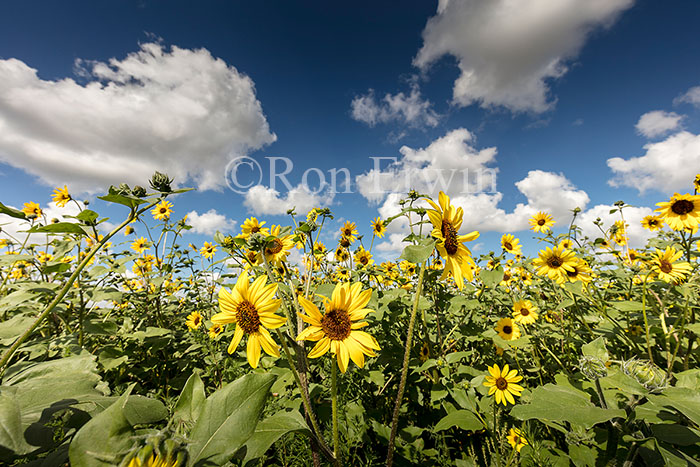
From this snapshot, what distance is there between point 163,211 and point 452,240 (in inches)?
182

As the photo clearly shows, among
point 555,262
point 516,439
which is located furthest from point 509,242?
point 516,439

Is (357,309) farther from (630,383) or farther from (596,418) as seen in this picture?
Result: (630,383)

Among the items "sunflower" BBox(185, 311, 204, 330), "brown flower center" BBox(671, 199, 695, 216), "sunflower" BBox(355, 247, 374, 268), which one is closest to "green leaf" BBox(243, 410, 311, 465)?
"sunflower" BBox(185, 311, 204, 330)

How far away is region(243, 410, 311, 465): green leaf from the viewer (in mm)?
891

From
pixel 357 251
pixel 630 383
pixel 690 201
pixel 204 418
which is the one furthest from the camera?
pixel 357 251

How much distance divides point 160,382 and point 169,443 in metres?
2.75

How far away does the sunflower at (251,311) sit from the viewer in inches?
44.6

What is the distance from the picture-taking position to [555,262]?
3031 millimetres

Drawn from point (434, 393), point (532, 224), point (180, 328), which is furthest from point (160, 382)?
point (532, 224)

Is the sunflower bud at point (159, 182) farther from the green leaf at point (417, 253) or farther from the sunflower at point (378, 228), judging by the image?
the sunflower at point (378, 228)

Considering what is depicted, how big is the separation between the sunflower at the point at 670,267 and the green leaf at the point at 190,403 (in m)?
3.61

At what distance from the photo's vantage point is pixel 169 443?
1.73ft

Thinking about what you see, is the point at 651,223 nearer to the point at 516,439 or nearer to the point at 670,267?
the point at 670,267

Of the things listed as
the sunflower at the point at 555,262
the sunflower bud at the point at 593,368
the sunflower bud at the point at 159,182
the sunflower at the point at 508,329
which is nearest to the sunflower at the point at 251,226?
the sunflower bud at the point at 159,182
